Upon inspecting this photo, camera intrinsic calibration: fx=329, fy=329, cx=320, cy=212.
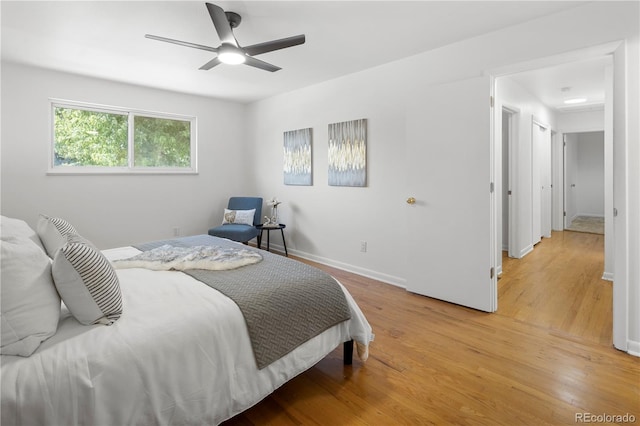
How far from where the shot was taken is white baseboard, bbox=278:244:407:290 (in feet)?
11.8

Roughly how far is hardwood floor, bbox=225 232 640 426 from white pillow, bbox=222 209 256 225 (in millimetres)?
2241

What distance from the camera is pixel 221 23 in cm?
223

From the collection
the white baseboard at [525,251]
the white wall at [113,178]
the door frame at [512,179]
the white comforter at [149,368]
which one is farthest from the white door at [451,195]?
the white wall at [113,178]

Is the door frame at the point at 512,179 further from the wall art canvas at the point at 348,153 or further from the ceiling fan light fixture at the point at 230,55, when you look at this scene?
the ceiling fan light fixture at the point at 230,55

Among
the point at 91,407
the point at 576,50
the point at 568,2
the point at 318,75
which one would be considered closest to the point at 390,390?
the point at 91,407

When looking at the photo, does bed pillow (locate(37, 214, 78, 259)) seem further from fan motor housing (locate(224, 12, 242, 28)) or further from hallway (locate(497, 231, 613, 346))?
hallway (locate(497, 231, 613, 346))

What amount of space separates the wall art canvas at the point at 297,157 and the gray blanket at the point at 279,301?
102 inches

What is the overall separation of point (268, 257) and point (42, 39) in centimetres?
288

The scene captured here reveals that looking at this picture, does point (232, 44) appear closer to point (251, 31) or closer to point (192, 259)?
point (251, 31)

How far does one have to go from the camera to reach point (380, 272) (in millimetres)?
3762

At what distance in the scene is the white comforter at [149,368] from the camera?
1079 mm

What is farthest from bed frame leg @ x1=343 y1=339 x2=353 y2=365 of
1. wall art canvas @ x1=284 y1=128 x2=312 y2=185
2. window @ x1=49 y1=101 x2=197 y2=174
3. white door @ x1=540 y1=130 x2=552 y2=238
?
white door @ x1=540 y1=130 x2=552 y2=238

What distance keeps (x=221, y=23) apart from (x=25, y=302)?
1.96 metres

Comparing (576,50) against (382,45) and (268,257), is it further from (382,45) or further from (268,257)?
(268,257)
